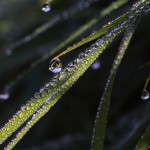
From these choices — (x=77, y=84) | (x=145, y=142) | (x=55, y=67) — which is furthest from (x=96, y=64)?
(x=145, y=142)

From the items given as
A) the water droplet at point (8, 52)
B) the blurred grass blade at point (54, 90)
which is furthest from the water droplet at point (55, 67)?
the water droplet at point (8, 52)

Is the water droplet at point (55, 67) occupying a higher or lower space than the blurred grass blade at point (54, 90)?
higher

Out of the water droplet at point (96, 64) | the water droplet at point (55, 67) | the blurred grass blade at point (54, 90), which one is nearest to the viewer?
the blurred grass blade at point (54, 90)

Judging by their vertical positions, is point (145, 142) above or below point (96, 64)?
below

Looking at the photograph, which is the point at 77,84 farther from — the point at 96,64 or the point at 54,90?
the point at 54,90

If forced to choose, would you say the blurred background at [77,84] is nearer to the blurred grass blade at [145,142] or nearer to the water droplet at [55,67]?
the water droplet at [55,67]

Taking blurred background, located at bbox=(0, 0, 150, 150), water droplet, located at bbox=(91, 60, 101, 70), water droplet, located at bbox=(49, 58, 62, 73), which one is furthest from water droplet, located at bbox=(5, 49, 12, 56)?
water droplet, located at bbox=(49, 58, 62, 73)

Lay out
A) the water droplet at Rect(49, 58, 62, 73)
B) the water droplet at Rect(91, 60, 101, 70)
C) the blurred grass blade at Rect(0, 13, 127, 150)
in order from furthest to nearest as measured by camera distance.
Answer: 1. the water droplet at Rect(91, 60, 101, 70)
2. the water droplet at Rect(49, 58, 62, 73)
3. the blurred grass blade at Rect(0, 13, 127, 150)

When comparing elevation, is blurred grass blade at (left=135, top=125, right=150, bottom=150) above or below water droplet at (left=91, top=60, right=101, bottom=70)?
below

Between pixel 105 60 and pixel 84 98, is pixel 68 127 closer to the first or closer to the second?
pixel 84 98

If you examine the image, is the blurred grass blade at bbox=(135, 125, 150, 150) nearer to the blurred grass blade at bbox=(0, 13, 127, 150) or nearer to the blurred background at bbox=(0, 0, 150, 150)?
the blurred grass blade at bbox=(0, 13, 127, 150)
